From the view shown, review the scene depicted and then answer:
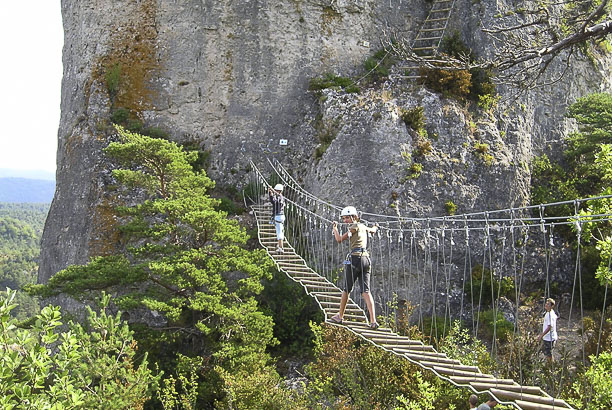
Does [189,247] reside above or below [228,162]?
below

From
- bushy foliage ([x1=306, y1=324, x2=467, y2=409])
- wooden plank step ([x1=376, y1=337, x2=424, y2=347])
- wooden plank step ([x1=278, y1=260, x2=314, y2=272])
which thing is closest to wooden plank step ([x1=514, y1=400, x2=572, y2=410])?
wooden plank step ([x1=376, y1=337, x2=424, y2=347])

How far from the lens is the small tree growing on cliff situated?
30.8 ft

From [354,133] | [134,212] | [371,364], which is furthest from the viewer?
[354,133]

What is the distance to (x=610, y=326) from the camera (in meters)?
9.14

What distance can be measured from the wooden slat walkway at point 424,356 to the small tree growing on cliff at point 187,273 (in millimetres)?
1042

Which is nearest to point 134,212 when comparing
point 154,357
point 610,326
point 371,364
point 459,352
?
point 154,357

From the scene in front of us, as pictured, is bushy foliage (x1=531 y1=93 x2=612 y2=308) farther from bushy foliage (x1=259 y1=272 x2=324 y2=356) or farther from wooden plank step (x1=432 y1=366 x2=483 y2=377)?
wooden plank step (x1=432 y1=366 x2=483 y2=377)

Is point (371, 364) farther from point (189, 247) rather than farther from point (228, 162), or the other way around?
point (228, 162)

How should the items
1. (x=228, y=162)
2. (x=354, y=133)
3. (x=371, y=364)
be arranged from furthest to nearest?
(x=228, y=162) → (x=354, y=133) → (x=371, y=364)

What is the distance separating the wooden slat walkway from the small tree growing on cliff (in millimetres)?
1042

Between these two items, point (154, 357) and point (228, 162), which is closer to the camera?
point (154, 357)

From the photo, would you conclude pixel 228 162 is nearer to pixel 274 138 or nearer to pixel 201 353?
pixel 274 138

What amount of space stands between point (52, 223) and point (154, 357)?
531 cm

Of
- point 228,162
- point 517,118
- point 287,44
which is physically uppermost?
point 287,44
